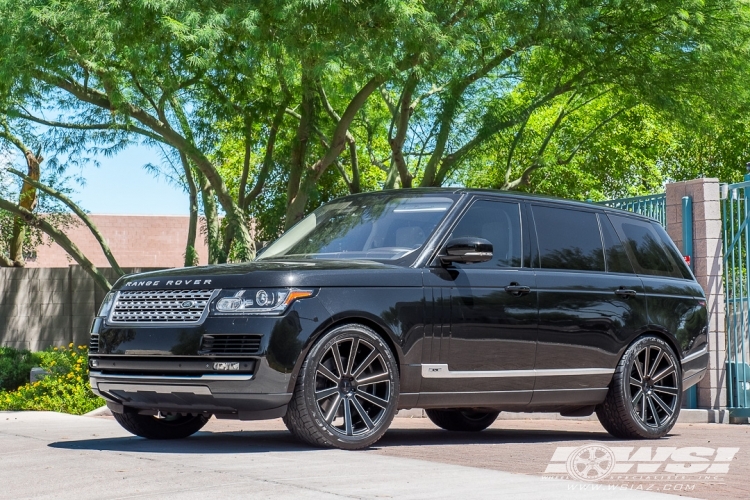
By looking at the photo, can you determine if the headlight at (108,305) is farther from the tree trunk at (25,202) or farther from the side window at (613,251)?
the tree trunk at (25,202)

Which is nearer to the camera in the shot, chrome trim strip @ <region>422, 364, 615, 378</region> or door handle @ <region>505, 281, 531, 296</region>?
chrome trim strip @ <region>422, 364, 615, 378</region>

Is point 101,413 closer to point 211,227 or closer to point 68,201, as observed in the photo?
point 211,227

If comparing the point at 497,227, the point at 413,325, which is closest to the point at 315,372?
the point at 413,325

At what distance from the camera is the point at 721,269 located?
13156 mm

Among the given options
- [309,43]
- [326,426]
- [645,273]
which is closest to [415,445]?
[326,426]

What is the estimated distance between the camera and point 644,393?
10031 millimetres

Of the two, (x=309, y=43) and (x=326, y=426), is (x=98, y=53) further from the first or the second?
(x=326, y=426)

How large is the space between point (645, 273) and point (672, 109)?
315 inches

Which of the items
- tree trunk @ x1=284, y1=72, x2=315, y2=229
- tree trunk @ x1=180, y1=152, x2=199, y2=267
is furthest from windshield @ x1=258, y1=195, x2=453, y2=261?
tree trunk @ x1=180, y1=152, x2=199, y2=267

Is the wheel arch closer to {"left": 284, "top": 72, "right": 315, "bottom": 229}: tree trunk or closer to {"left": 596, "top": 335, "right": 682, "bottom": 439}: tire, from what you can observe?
{"left": 596, "top": 335, "right": 682, "bottom": 439}: tire

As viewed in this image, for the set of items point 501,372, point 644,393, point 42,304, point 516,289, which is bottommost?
point 644,393

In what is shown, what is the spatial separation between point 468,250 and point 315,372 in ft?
4.91

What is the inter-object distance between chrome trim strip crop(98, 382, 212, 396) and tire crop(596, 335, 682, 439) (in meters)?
3.74

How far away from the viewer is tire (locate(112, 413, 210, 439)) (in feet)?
29.5
